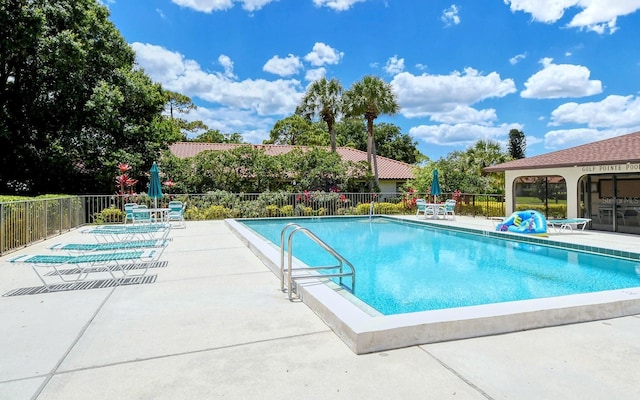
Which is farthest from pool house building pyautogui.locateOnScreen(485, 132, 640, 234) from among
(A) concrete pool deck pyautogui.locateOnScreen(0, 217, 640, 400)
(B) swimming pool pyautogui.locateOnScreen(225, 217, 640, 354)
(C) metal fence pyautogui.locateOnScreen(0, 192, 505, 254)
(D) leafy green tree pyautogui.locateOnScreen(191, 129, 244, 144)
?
(D) leafy green tree pyautogui.locateOnScreen(191, 129, 244, 144)

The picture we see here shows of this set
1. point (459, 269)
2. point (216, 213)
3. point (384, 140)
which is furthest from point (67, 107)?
point (384, 140)

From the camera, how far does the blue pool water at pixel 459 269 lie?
6141mm

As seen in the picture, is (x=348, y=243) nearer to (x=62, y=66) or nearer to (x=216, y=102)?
(x=62, y=66)

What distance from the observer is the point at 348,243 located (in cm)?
1154

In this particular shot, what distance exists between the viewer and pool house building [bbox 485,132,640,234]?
12.1 m

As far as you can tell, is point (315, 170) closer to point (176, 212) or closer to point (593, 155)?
point (176, 212)

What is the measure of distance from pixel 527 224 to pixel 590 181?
11.6 ft

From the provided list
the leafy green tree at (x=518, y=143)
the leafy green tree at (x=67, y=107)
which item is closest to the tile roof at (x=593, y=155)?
the leafy green tree at (x=67, y=107)

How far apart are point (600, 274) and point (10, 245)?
12094 mm

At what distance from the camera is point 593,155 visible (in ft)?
43.5

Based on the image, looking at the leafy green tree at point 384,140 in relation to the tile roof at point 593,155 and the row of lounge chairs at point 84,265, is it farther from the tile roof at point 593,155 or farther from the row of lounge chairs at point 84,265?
the row of lounge chairs at point 84,265

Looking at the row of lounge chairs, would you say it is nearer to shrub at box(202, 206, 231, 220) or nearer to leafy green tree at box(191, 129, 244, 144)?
shrub at box(202, 206, 231, 220)

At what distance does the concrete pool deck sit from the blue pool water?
75.6 inches

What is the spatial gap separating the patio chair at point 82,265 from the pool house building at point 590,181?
496 inches
